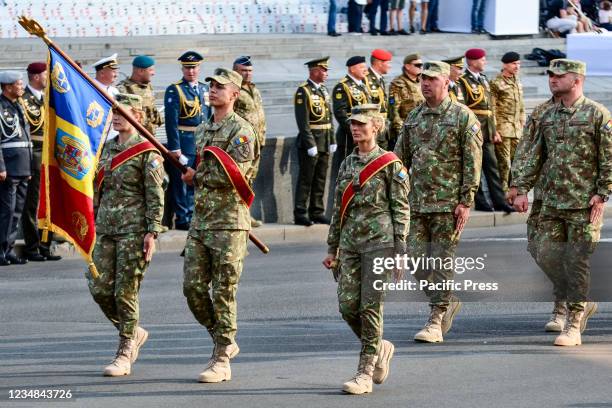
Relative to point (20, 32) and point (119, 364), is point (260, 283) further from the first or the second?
point (20, 32)

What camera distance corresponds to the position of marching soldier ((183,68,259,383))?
1059cm

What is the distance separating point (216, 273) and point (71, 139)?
57.6 inches

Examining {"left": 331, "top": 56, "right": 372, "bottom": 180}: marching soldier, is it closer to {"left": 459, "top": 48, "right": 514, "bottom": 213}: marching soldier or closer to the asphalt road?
{"left": 459, "top": 48, "right": 514, "bottom": 213}: marching soldier

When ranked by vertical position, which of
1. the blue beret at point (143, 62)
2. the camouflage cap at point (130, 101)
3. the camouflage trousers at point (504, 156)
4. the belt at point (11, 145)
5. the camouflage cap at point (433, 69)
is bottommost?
the camouflage trousers at point (504, 156)

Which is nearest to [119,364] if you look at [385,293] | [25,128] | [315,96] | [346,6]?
[385,293]

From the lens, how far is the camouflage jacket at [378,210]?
1027 centimetres

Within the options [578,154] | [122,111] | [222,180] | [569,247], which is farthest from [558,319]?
[122,111]

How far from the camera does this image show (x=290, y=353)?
11586mm

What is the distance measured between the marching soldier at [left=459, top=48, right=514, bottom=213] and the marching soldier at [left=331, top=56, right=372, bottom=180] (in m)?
1.34

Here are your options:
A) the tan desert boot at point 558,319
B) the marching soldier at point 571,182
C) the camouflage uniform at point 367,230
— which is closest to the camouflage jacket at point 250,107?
the tan desert boot at point 558,319

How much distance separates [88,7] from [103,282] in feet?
76.2

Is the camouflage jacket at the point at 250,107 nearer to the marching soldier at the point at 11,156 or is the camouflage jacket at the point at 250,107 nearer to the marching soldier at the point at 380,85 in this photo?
the marching soldier at the point at 380,85

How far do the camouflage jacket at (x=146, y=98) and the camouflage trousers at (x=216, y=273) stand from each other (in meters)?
6.42

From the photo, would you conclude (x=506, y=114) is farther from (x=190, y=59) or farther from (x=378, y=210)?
(x=378, y=210)
